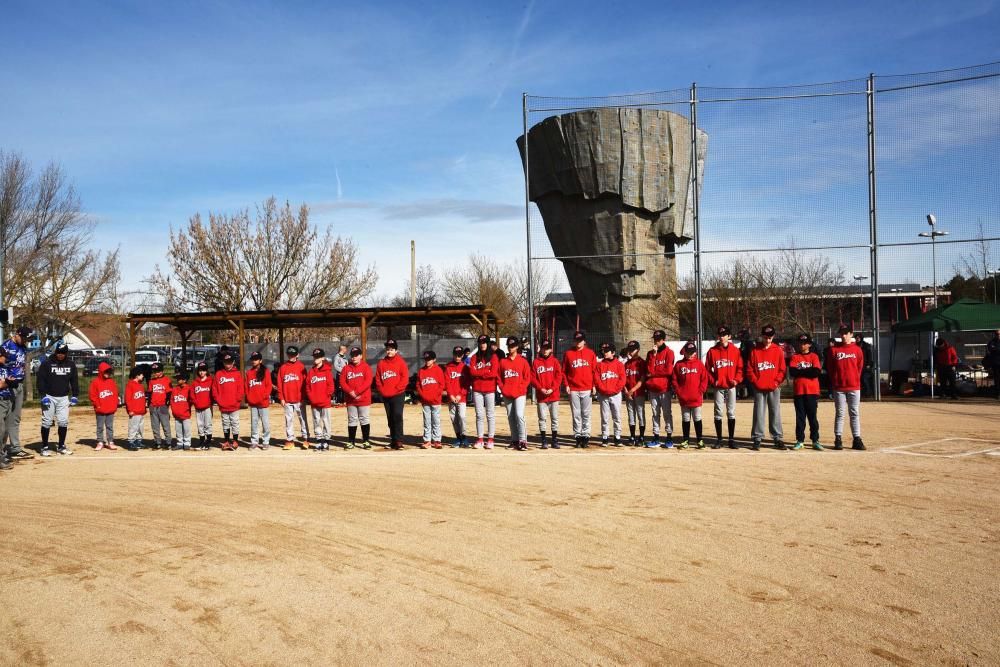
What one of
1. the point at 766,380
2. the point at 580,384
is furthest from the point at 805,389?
the point at 580,384

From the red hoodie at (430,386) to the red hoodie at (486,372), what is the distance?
2.03 feet

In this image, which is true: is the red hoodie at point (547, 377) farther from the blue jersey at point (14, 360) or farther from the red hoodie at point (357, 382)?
the blue jersey at point (14, 360)

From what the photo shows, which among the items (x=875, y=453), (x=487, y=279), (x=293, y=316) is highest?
(x=487, y=279)

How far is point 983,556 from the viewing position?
5.74 meters

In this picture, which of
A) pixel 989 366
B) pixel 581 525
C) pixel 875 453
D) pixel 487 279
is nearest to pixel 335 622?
pixel 581 525

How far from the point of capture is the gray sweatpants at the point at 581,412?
12.7 metres

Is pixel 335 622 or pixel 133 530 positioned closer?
pixel 335 622

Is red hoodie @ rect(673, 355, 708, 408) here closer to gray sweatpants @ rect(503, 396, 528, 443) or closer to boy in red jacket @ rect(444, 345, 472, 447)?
gray sweatpants @ rect(503, 396, 528, 443)

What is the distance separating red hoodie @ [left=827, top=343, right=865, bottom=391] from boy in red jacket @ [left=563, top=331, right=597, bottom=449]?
3.71 meters

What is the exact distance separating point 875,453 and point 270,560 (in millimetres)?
8851

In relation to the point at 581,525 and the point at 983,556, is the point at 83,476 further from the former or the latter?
the point at 983,556

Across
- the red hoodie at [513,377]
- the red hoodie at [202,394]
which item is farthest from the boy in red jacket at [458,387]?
the red hoodie at [202,394]

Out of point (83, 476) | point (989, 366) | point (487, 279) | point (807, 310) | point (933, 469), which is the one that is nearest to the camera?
point (933, 469)

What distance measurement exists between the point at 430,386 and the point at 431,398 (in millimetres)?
210
